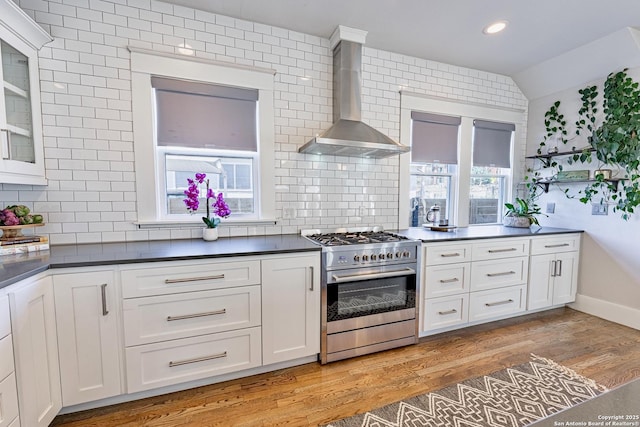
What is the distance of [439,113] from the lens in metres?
3.25

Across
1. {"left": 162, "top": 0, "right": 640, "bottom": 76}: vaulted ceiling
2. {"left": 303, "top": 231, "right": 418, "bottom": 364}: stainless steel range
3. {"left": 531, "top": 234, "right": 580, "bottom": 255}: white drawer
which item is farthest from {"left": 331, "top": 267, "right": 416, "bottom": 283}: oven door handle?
{"left": 162, "top": 0, "right": 640, "bottom": 76}: vaulted ceiling

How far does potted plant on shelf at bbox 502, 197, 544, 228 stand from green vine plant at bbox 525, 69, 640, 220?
0.48 meters

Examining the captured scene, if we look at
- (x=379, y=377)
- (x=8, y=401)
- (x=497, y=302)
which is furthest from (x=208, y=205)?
(x=497, y=302)

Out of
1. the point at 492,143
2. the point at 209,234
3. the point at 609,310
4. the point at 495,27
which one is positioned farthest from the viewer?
the point at 492,143

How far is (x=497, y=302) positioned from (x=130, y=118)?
364 centimetres

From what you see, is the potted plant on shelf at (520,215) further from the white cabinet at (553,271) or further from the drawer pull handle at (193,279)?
the drawer pull handle at (193,279)

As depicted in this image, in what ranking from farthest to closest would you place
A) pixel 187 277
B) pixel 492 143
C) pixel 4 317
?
pixel 492 143, pixel 187 277, pixel 4 317

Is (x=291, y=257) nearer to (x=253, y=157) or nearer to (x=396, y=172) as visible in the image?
(x=253, y=157)

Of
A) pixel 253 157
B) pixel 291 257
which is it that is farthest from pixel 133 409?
pixel 253 157

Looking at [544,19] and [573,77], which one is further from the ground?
[544,19]

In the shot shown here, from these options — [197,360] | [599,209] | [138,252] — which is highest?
[599,209]

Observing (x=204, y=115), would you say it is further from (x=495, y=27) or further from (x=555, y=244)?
(x=555, y=244)

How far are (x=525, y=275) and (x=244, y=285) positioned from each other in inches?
110

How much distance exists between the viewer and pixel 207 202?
2.40 m
